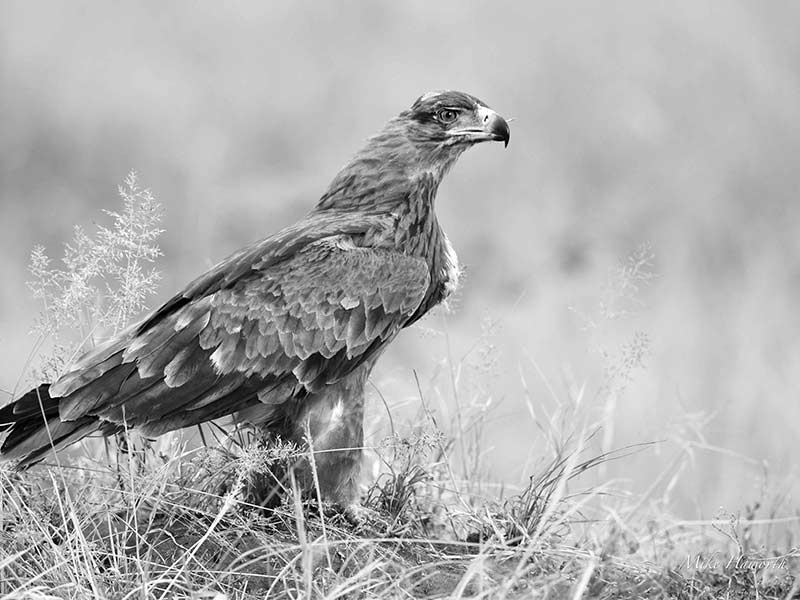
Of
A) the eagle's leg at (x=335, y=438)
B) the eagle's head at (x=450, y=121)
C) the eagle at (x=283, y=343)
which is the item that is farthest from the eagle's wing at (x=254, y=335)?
the eagle's head at (x=450, y=121)

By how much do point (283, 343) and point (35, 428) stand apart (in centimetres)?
92

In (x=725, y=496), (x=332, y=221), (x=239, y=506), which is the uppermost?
(x=332, y=221)

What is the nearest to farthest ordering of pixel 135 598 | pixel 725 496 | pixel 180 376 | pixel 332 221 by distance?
pixel 135 598
pixel 180 376
pixel 332 221
pixel 725 496

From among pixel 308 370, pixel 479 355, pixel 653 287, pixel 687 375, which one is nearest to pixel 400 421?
pixel 479 355

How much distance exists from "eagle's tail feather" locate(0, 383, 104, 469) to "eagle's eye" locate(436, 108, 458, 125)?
6.10 ft

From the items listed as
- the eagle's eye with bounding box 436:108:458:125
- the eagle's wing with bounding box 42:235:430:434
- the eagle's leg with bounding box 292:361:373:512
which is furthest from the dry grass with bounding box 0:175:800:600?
the eagle's eye with bounding box 436:108:458:125

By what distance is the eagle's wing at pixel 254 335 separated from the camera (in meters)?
4.57

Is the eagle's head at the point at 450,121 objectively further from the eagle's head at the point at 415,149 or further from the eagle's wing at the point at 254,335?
the eagle's wing at the point at 254,335

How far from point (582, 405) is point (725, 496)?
370 centimetres

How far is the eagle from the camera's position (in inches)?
179

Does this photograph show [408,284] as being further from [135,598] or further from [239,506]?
[135,598]

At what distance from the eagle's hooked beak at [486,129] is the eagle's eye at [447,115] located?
56mm

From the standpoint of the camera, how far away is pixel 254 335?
4.73 metres

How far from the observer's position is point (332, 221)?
5023mm
